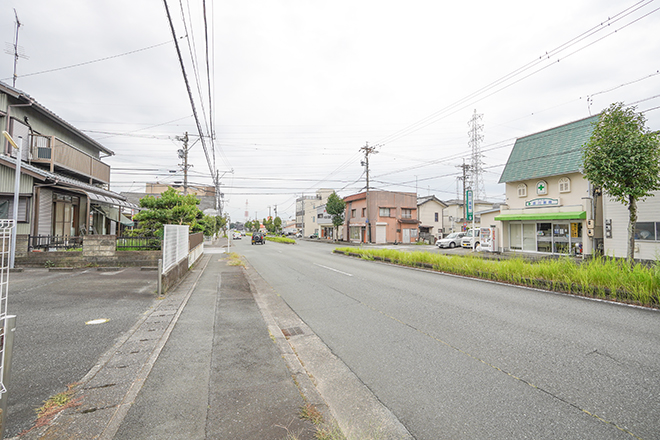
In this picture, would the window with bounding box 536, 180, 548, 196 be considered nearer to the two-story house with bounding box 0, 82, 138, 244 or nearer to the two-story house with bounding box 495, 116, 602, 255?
the two-story house with bounding box 495, 116, 602, 255

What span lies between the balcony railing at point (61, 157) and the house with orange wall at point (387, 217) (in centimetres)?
2923

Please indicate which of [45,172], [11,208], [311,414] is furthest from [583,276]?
[11,208]

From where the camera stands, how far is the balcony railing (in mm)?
14367

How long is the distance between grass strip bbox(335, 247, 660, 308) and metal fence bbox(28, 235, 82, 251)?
15371 millimetres

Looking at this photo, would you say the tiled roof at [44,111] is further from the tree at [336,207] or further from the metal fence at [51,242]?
the tree at [336,207]

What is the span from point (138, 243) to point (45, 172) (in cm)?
509

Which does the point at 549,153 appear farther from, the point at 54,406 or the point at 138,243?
the point at 54,406

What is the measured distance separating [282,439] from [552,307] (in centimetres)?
664

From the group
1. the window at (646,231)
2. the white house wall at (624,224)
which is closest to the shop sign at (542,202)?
the white house wall at (624,224)

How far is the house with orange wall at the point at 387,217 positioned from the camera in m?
41.5

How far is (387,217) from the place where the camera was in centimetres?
4241

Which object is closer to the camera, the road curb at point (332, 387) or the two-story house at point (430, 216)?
the road curb at point (332, 387)

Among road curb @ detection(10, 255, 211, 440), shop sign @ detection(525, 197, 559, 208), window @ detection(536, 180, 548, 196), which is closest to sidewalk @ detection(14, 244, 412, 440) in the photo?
road curb @ detection(10, 255, 211, 440)

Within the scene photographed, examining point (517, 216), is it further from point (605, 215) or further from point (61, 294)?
point (61, 294)
